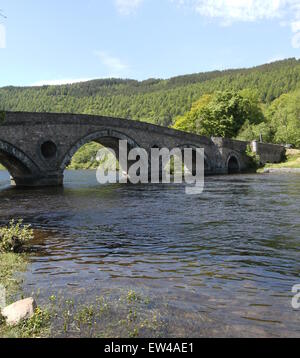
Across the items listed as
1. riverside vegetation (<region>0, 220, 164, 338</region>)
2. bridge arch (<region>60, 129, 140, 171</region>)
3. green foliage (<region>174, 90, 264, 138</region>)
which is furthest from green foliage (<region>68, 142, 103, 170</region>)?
riverside vegetation (<region>0, 220, 164, 338</region>)

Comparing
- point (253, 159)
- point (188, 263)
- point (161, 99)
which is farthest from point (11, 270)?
point (161, 99)

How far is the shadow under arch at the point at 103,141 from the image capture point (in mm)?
36906

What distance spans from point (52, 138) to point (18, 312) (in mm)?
31081

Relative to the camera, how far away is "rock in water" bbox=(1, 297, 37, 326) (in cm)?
566

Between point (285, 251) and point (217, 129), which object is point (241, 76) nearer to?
point (217, 129)

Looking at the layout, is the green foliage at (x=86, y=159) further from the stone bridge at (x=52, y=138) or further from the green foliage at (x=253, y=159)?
the stone bridge at (x=52, y=138)

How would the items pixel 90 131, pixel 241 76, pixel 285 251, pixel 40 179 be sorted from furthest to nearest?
pixel 241 76, pixel 90 131, pixel 40 179, pixel 285 251

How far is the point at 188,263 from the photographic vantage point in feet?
30.3

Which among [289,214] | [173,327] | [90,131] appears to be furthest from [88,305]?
[90,131]

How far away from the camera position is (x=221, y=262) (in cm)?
931

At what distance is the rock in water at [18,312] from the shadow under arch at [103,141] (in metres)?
31.5

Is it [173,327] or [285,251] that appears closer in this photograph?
[173,327]

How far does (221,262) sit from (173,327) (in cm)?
377

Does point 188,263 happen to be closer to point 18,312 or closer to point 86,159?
point 18,312
